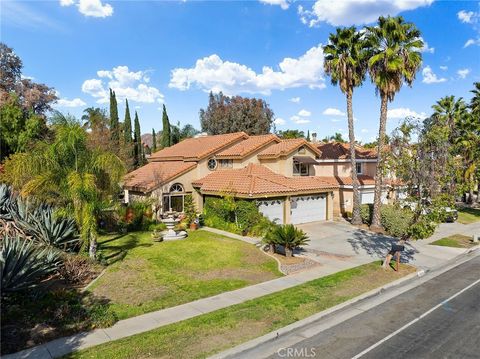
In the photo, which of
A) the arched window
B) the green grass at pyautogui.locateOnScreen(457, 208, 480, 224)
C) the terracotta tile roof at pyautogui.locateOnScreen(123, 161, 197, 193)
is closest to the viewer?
the terracotta tile roof at pyautogui.locateOnScreen(123, 161, 197, 193)

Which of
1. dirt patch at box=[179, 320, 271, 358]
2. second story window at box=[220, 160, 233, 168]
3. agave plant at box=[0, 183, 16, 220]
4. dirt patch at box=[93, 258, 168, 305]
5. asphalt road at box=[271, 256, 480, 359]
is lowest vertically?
asphalt road at box=[271, 256, 480, 359]

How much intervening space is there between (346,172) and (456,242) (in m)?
12.6

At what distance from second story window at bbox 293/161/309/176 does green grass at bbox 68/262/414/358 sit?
15088mm

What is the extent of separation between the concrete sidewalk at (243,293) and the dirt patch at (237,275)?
53 cm

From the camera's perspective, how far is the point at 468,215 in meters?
34.0

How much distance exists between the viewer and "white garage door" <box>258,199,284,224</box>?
23297 mm

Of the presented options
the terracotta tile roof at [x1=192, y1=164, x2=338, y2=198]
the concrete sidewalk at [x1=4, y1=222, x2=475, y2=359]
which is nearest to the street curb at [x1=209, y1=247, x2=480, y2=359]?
the concrete sidewalk at [x1=4, y1=222, x2=475, y2=359]

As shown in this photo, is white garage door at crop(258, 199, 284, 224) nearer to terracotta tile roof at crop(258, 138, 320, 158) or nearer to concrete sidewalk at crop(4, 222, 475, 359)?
concrete sidewalk at crop(4, 222, 475, 359)

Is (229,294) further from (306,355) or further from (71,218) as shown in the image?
(71,218)

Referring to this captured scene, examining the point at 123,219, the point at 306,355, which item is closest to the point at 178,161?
the point at 123,219

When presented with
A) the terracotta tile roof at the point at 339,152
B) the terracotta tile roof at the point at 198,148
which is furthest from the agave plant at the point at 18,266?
the terracotta tile roof at the point at 339,152

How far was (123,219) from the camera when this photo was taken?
22062mm

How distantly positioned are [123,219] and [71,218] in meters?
7.51

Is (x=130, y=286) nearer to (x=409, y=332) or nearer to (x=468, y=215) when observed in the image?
(x=409, y=332)
